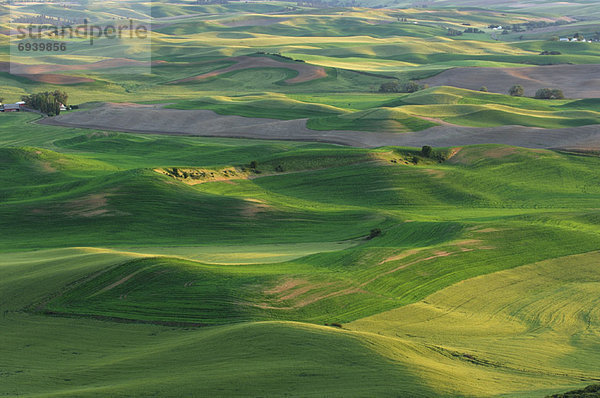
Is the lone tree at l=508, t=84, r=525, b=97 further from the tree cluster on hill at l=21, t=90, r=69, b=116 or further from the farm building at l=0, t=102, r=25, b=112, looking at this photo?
the farm building at l=0, t=102, r=25, b=112

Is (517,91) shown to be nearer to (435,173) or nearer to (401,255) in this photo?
(435,173)

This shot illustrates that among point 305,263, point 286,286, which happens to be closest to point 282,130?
point 305,263

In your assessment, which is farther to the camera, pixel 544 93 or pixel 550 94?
pixel 544 93

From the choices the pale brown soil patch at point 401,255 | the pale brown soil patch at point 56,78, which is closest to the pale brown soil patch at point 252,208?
the pale brown soil patch at point 401,255

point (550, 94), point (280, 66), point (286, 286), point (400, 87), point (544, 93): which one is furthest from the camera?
point (280, 66)

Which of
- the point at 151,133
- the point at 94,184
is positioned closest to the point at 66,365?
the point at 94,184

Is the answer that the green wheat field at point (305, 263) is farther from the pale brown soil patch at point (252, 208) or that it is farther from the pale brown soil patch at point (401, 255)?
the pale brown soil patch at point (252, 208)

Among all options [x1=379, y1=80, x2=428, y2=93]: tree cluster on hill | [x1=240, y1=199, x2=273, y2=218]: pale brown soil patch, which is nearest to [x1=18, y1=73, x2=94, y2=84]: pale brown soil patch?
[x1=379, y1=80, x2=428, y2=93]: tree cluster on hill
